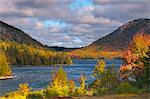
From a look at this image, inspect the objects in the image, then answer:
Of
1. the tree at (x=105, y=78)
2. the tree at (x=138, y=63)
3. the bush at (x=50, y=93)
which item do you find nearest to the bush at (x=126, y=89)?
the tree at (x=138, y=63)

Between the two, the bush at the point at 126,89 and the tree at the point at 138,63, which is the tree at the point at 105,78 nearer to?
the tree at the point at 138,63

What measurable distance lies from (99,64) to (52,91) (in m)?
6.44

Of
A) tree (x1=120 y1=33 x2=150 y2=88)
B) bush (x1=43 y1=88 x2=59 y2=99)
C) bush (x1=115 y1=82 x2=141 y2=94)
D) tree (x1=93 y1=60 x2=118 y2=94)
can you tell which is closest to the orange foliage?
tree (x1=120 y1=33 x2=150 y2=88)

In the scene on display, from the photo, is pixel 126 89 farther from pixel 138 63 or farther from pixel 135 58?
pixel 135 58

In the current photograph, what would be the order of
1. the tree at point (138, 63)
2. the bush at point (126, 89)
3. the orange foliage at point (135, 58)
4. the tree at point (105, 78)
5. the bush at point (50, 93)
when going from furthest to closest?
the orange foliage at point (135, 58) < the tree at point (105, 78) < the tree at point (138, 63) < the bush at point (126, 89) < the bush at point (50, 93)

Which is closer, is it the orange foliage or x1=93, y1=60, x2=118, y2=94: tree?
x1=93, y1=60, x2=118, y2=94: tree

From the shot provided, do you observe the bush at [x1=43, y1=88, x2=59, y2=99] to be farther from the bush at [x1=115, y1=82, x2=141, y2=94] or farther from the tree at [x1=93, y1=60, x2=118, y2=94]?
the tree at [x1=93, y1=60, x2=118, y2=94]

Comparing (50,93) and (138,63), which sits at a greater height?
(138,63)

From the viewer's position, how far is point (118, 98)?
25828 millimetres

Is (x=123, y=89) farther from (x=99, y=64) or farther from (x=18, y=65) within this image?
(x=18, y=65)

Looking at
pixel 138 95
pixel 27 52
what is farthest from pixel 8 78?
pixel 138 95

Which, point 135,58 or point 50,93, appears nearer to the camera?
point 50,93

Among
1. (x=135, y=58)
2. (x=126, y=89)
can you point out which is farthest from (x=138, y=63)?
(x=126, y=89)

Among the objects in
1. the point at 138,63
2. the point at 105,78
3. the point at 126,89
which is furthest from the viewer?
the point at 138,63
